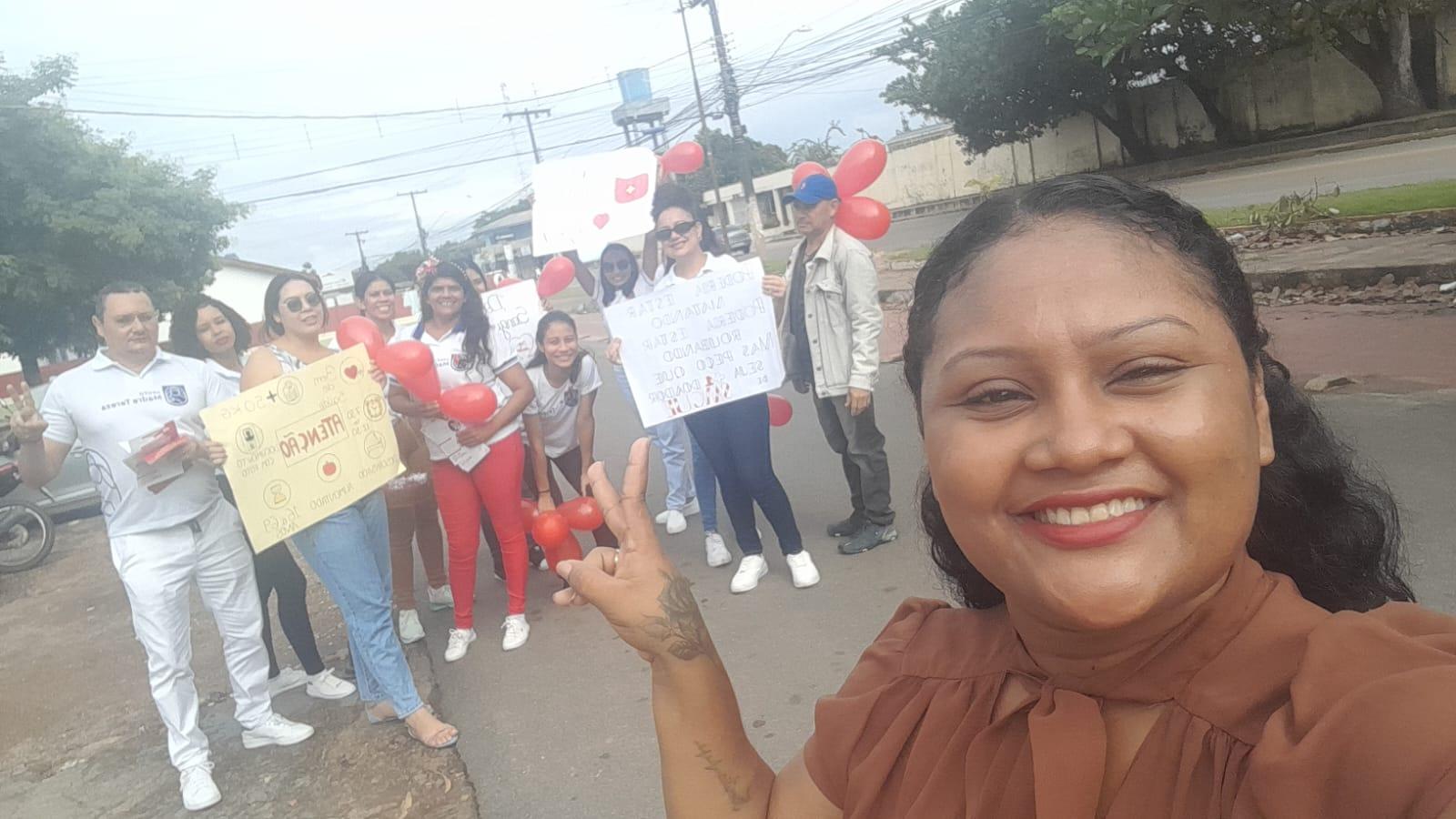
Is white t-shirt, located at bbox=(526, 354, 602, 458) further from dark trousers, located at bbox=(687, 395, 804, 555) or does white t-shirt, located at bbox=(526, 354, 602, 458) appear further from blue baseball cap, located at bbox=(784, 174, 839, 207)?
blue baseball cap, located at bbox=(784, 174, 839, 207)

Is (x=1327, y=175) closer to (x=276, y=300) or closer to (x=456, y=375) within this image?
(x=456, y=375)

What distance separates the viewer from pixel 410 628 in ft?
15.3

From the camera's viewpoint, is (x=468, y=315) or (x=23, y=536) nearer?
(x=468, y=315)

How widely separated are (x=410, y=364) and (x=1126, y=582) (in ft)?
11.2

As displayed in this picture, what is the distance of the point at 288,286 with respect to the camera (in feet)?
12.6

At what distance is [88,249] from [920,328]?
621 inches

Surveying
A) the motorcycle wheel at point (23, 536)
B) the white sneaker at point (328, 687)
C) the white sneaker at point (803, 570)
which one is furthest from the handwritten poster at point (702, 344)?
the motorcycle wheel at point (23, 536)

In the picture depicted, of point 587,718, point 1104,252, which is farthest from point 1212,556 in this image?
point 587,718

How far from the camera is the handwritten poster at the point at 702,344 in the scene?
4438mm

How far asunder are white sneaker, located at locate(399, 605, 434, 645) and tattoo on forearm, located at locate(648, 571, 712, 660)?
3.48 m

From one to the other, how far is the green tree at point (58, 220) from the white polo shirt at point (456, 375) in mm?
9877

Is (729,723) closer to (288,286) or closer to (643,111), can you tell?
(288,286)

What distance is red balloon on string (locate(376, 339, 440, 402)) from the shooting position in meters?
3.94

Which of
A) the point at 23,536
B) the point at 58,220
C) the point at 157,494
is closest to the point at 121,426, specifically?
the point at 157,494
